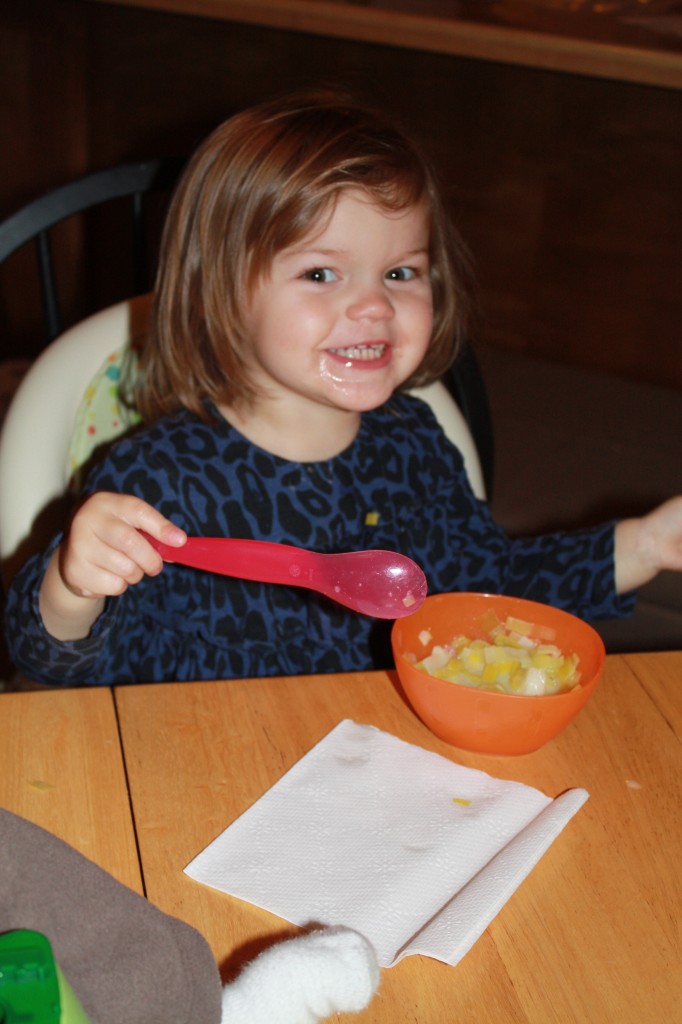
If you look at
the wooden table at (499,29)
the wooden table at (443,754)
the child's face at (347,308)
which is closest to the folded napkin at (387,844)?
the wooden table at (443,754)

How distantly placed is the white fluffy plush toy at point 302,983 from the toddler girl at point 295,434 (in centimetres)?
41

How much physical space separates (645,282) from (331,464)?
64.1 inches

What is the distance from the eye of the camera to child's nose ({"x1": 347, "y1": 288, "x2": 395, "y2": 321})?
1.04m

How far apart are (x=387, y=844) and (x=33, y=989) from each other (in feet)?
0.97

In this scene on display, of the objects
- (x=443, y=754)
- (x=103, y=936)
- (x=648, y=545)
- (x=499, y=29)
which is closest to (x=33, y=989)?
(x=103, y=936)

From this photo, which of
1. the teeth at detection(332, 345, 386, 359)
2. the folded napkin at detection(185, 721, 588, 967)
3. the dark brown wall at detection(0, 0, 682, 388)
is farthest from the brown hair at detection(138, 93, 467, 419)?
the dark brown wall at detection(0, 0, 682, 388)

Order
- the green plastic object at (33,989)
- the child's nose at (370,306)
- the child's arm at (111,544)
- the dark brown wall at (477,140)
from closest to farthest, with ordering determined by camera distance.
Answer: the green plastic object at (33,989), the child's arm at (111,544), the child's nose at (370,306), the dark brown wall at (477,140)

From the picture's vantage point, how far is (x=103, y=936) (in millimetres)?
553

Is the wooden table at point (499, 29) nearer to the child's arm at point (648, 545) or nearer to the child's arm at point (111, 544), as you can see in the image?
the child's arm at point (648, 545)

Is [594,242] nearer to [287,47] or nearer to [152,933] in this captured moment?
[287,47]

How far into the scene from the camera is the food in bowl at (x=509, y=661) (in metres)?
0.84

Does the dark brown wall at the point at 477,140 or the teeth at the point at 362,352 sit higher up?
the teeth at the point at 362,352

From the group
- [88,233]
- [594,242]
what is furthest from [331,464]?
[88,233]

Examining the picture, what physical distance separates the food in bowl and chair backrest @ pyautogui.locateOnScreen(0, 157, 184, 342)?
0.65 meters
